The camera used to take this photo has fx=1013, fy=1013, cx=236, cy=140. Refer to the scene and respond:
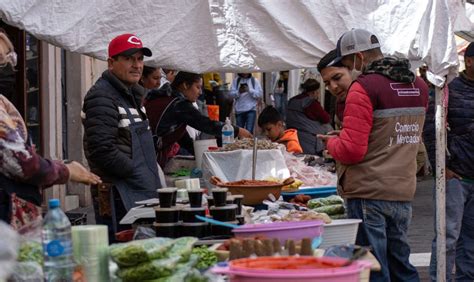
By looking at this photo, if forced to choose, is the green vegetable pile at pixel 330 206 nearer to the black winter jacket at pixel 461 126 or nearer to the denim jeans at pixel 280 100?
the black winter jacket at pixel 461 126

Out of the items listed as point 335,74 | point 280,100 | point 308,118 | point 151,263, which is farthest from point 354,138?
point 280,100

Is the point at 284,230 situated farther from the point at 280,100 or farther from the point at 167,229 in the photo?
the point at 280,100

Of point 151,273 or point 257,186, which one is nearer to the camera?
point 151,273

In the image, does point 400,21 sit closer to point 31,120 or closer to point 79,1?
point 79,1

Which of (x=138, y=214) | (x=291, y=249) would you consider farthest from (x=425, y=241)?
(x=291, y=249)

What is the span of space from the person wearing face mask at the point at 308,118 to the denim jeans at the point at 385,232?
6658 mm

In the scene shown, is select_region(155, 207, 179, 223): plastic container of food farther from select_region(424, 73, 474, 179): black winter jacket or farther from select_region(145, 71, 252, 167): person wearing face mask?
select_region(145, 71, 252, 167): person wearing face mask

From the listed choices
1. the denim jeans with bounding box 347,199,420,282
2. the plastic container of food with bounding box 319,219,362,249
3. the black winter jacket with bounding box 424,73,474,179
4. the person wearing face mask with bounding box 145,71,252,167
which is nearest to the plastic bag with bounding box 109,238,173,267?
the plastic container of food with bounding box 319,219,362,249

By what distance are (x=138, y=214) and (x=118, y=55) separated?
1599 mm

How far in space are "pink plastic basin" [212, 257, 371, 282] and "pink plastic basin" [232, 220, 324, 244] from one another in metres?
1.01

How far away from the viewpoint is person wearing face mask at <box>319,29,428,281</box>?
254 inches

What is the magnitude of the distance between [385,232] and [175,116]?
9.76 ft

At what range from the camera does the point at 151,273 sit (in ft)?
13.1

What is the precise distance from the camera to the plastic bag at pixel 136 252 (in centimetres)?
400
